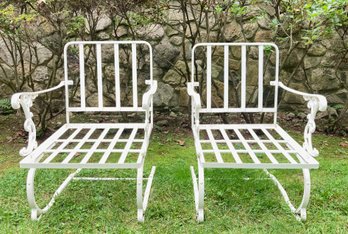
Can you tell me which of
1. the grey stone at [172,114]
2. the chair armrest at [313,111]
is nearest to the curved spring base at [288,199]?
the chair armrest at [313,111]

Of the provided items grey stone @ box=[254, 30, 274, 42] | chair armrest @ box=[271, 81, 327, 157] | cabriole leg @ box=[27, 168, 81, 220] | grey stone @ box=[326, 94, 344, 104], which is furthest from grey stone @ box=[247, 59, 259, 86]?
cabriole leg @ box=[27, 168, 81, 220]

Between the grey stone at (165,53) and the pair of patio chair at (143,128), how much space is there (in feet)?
0.36

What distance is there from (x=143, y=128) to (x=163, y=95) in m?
1.24

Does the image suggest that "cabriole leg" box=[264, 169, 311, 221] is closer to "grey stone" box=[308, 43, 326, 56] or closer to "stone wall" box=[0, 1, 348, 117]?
"stone wall" box=[0, 1, 348, 117]

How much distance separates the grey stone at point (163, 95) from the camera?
11.9 feet

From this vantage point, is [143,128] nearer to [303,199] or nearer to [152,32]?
[303,199]

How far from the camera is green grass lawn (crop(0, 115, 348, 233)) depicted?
1933 millimetres

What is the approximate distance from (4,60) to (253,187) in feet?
8.50

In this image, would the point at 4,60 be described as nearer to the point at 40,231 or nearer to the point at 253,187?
the point at 40,231

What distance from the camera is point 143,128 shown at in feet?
7.98

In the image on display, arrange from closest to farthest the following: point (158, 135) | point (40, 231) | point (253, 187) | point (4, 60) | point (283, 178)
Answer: point (40, 231) < point (253, 187) < point (283, 178) < point (158, 135) < point (4, 60)

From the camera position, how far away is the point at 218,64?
3559 millimetres

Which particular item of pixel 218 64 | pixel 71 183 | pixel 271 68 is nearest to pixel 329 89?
pixel 271 68

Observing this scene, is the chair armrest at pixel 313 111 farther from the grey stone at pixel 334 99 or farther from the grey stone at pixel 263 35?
the grey stone at pixel 334 99
